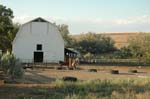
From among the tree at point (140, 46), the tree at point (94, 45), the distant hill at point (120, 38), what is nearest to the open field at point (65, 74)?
the tree at point (140, 46)

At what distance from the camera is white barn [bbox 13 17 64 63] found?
74.1m

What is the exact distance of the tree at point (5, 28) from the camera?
247 ft

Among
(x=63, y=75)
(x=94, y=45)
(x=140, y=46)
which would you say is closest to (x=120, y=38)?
(x=94, y=45)

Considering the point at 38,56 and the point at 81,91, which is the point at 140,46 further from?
the point at 81,91

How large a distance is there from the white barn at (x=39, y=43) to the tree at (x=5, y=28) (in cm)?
300

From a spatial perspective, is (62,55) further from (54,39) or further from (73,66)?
(73,66)

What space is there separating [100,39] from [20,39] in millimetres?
37516

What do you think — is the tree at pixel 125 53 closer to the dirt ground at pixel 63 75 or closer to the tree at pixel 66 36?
the tree at pixel 66 36

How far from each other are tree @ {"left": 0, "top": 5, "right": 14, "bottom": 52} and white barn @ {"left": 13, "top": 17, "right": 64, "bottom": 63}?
3.00 metres

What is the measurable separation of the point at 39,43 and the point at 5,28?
6846mm

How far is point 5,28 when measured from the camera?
75188mm

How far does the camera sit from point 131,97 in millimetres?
16375

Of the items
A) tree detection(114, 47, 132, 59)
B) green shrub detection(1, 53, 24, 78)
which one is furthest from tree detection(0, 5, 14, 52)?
green shrub detection(1, 53, 24, 78)

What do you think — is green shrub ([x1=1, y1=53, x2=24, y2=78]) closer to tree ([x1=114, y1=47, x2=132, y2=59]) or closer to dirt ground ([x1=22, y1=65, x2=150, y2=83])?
dirt ground ([x1=22, y1=65, x2=150, y2=83])
